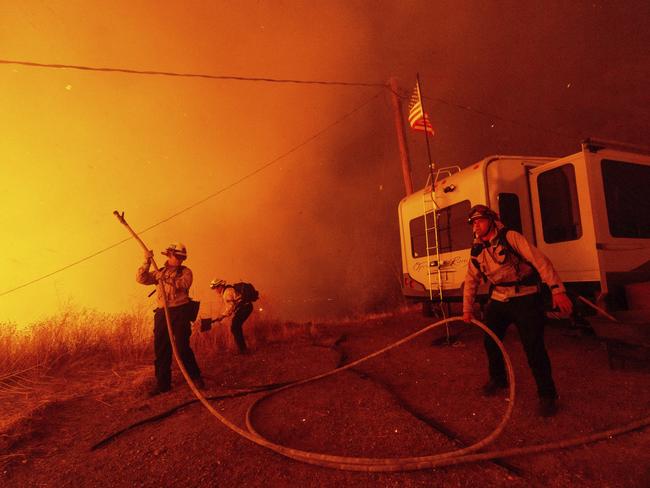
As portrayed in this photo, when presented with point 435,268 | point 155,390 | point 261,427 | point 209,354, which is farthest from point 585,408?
point 209,354

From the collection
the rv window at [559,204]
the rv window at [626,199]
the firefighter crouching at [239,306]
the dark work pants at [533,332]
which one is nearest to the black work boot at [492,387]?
the dark work pants at [533,332]

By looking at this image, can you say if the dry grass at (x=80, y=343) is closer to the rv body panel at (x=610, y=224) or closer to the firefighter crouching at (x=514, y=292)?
the firefighter crouching at (x=514, y=292)

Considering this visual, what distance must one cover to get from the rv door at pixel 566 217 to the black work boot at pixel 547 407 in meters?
2.36

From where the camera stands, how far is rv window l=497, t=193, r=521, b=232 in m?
5.49

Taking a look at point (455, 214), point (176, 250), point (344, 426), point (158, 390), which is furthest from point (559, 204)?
point (158, 390)

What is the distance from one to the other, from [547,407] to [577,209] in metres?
3.13

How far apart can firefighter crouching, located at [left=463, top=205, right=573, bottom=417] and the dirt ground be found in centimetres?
34

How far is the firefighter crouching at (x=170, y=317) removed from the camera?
483cm

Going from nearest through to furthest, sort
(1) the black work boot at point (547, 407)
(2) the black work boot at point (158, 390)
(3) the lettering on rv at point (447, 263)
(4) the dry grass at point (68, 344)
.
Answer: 1. (1) the black work boot at point (547, 407)
2. (2) the black work boot at point (158, 390)
3. (4) the dry grass at point (68, 344)
4. (3) the lettering on rv at point (447, 263)

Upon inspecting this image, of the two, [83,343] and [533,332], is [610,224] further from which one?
[83,343]

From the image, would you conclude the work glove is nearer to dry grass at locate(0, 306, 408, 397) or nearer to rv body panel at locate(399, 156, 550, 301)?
dry grass at locate(0, 306, 408, 397)

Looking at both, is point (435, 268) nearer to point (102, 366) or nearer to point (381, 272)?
point (102, 366)

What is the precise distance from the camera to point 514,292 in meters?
3.29

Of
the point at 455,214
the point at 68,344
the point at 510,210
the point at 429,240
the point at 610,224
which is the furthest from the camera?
the point at 429,240
